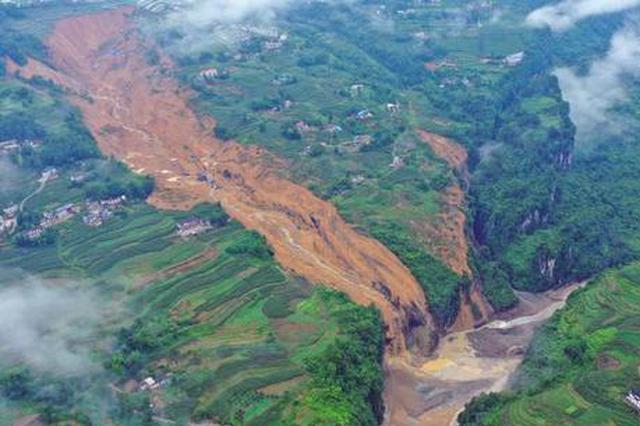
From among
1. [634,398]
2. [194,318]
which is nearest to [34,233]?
[194,318]

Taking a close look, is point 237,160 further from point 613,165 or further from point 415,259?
point 613,165

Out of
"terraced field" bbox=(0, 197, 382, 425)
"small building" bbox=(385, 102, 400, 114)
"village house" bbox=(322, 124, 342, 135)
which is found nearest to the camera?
"terraced field" bbox=(0, 197, 382, 425)

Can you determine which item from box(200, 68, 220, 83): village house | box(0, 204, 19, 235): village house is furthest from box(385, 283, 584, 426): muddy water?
box(200, 68, 220, 83): village house

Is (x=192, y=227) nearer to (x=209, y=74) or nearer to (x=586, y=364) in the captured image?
(x=586, y=364)

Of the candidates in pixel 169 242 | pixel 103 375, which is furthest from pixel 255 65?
pixel 103 375

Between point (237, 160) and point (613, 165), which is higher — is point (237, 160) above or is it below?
above

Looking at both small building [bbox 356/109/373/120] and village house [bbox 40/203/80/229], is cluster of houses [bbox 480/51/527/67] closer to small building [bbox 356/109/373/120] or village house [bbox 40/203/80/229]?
small building [bbox 356/109/373/120]
